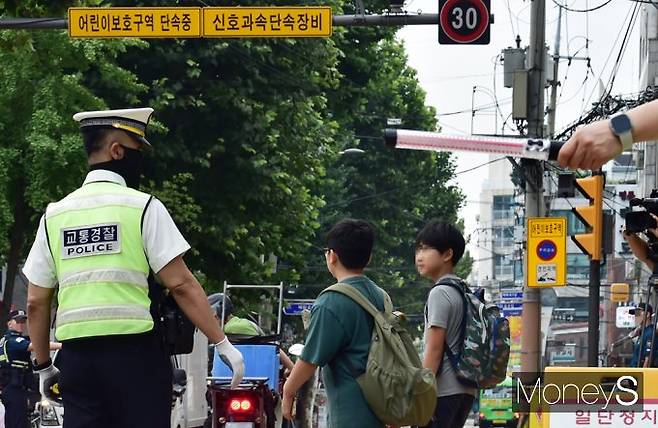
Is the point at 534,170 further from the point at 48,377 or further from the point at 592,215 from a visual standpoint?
the point at 48,377

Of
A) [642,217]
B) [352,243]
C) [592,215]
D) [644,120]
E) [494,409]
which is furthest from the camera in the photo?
[494,409]

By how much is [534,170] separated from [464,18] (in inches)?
318

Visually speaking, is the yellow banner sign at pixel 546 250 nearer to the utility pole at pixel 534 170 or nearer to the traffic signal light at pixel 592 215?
the utility pole at pixel 534 170

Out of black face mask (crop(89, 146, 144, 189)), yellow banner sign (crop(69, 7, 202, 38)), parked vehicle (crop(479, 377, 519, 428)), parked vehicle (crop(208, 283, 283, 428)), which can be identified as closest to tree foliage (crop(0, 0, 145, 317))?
yellow banner sign (crop(69, 7, 202, 38))

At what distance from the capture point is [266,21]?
1669 cm

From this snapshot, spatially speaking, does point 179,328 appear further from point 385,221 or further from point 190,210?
point 385,221

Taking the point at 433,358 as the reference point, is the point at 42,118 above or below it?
above

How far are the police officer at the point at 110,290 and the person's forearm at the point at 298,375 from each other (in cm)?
43

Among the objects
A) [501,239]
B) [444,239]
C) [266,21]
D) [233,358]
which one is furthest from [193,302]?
[501,239]

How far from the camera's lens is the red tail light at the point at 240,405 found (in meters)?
12.8

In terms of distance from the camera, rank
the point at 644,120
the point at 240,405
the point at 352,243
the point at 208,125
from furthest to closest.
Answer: the point at 208,125, the point at 240,405, the point at 352,243, the point at 644,120

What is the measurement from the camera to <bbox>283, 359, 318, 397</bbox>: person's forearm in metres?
6.71

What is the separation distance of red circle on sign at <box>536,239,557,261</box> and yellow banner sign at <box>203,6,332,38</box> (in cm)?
703

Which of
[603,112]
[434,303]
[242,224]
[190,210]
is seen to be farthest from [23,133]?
[434,303]
